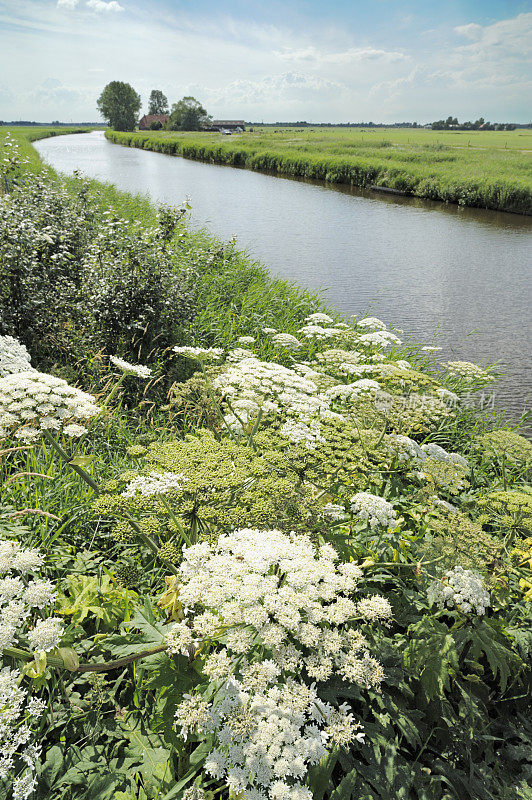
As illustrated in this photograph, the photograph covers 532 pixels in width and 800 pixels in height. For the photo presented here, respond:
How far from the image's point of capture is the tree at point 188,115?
112 metres

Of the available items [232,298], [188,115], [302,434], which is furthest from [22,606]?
[188,115]

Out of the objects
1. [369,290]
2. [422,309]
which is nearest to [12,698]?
[422,309]

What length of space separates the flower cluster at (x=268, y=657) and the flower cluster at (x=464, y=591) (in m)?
0.59

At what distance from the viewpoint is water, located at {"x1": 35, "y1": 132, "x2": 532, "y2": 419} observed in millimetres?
10602

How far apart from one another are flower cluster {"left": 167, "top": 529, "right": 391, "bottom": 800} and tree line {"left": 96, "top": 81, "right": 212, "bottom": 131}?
434 ft

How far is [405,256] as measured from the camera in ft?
54.9

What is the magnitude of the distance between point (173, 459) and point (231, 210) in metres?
21.4

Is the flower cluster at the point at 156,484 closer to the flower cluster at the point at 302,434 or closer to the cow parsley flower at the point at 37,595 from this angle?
the cow parsley flower at the point at 37,595

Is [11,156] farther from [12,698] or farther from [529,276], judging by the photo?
[529,276]

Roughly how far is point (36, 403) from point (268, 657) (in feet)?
6.15

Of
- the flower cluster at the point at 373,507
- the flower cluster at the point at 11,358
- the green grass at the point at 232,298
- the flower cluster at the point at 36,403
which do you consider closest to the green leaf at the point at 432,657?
the flower cluster at the point at 373,507

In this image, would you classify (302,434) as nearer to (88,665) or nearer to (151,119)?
(88,665)

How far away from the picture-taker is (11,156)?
8.12m

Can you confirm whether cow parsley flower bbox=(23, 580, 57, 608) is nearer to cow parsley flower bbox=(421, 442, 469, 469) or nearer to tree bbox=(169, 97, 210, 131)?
cow parsley flower bbox=(421, 442, 469, 469)
